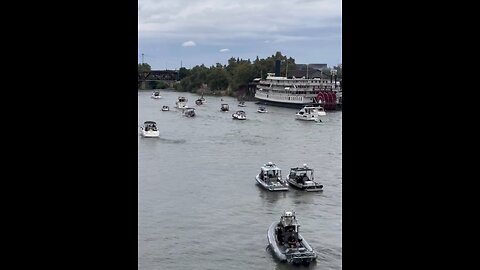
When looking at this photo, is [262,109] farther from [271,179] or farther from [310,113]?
[271,179]

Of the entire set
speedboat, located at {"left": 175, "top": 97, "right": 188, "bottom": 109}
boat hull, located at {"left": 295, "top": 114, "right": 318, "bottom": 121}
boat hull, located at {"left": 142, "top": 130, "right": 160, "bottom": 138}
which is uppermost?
speedboat, located at {"left": 175, "top": 97, "right": 188, "bottom": 109}

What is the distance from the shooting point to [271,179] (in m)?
7.46

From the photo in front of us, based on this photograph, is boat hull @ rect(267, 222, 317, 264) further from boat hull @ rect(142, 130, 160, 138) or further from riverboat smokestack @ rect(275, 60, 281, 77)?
riverboat smokestack @ rect(275, 60, 281, 77)

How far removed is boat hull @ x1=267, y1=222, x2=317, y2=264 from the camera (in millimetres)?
5162

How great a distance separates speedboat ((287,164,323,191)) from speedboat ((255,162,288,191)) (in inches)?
5.5

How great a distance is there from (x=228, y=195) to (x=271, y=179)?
83 cm

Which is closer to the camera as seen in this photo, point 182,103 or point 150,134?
point 150,134

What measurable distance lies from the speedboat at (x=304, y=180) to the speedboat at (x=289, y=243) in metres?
1.43

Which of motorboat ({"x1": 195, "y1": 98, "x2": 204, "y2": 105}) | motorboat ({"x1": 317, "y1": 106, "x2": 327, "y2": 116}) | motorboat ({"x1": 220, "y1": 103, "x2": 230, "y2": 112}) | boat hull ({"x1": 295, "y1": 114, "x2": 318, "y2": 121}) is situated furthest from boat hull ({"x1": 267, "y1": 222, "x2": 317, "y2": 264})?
motorboat ({"x1": 195, "y1": 98, "x2": 204, "y2": 105})

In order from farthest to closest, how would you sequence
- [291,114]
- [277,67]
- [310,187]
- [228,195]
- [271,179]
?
[277,67] → [291,114] → [271,179] → [310,187] → [228,195]

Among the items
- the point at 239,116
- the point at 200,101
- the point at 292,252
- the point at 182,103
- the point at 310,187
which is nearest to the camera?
the point at 292,252

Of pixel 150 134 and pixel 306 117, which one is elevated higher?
pixel 306 117

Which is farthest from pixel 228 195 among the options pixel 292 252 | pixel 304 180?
pixel 292 252
